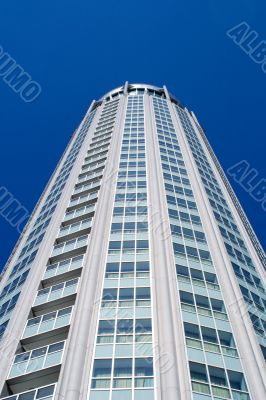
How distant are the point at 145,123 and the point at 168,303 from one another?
37781 mm

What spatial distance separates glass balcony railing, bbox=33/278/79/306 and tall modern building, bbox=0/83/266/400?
0.38 ft

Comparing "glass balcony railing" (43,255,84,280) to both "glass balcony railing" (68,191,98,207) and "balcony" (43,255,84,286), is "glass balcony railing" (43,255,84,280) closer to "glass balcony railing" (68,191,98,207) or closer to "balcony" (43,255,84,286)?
"balcony" (43,255,84,286)

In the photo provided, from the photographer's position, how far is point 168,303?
→ 113ft

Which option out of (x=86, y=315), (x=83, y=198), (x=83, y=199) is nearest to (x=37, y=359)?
(x=86, y=315)

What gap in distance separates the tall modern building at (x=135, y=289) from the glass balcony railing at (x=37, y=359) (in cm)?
8

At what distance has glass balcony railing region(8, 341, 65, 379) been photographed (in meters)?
30.5

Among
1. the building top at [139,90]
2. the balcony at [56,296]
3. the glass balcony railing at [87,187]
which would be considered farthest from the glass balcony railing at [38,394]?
the building top at [139,90]

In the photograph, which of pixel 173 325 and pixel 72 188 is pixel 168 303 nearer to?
pixel 173 325

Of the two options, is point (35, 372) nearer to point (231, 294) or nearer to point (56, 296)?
point (56, 296)

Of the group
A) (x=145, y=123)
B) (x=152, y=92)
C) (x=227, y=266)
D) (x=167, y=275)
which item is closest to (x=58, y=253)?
(x=167, y=275)

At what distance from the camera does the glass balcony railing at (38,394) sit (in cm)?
2793

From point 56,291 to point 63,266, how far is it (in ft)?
10.6

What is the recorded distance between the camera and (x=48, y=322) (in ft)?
Result: 112

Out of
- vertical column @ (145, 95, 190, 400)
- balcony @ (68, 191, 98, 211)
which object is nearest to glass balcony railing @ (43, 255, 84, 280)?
vertical column @ (145, 95, 190, 400)
